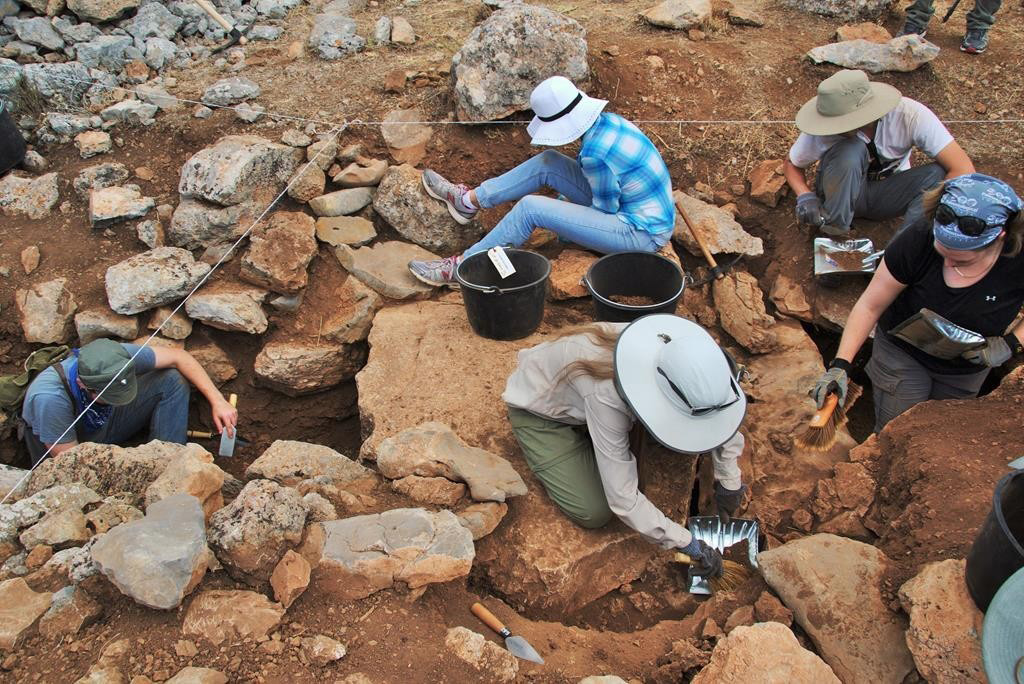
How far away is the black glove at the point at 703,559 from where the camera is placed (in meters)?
2.90

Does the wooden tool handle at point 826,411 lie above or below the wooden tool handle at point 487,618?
above

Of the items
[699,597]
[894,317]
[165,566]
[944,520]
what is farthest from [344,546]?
[894,317]

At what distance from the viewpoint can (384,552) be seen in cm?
249

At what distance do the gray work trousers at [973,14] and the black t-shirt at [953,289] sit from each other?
125 inches

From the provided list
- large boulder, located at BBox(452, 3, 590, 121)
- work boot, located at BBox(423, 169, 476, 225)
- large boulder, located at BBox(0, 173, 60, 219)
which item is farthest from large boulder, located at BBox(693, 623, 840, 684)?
large boulder, located at BBox(0, 173, 60, 219)

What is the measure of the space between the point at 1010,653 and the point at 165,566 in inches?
90.6

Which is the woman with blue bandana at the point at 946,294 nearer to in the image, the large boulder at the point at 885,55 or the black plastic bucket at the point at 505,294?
the black plastic bucket at the point at 505,294

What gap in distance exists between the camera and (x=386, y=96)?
523 cm

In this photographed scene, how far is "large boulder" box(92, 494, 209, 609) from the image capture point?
7.18 feet

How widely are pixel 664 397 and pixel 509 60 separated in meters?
3.02

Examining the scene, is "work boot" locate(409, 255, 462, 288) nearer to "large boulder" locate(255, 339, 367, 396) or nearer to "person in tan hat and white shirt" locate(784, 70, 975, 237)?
"large boulder" locate(255, 339, 367, 396)

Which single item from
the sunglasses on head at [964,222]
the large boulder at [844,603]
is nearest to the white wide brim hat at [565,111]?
the sunglasses on head at [964,222]

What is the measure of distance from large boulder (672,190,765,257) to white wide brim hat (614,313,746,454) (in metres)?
2.01

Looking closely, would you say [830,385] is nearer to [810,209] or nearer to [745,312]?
[745,312]
